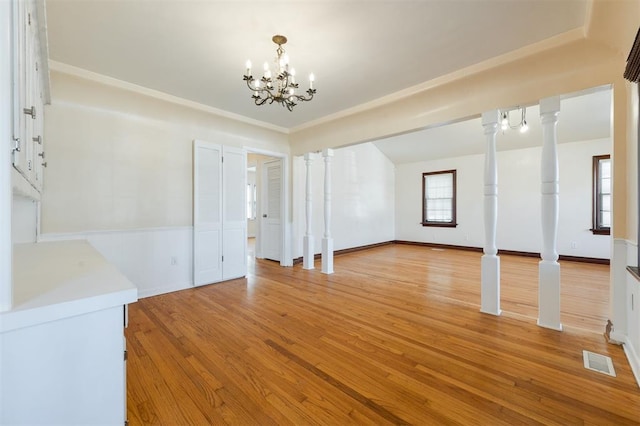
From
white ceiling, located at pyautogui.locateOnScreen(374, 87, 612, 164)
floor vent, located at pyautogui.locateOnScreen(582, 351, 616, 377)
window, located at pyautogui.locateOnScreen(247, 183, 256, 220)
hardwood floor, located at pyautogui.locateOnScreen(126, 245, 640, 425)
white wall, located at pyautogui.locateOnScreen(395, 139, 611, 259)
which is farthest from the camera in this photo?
window, located at pyautogui.locateOnScreen(247, 183, 256, 220)

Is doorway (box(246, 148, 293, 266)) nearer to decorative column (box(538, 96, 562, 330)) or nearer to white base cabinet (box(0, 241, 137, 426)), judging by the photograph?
decorative column (box(538, 96, 562, 330))

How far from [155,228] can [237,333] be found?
2.13 m

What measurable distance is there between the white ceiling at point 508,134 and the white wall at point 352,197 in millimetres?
769

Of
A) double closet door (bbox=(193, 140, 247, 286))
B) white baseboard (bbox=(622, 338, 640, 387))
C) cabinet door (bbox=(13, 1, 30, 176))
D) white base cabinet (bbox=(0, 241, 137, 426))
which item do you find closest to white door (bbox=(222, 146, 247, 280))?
double closet door (bbox=(193, 140, 247, 286))

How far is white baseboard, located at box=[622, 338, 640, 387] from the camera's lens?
187cm

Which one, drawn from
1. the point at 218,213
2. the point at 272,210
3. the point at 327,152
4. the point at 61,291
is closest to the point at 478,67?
the point at 327,152

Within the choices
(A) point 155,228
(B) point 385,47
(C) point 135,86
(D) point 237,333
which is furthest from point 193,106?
(D) point 237,333

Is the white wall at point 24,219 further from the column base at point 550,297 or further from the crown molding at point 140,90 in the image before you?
the column base at point 550,297

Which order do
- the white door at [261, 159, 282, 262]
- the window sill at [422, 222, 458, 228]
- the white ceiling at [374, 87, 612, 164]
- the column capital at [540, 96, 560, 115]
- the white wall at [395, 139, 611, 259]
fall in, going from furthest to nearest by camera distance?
1. the window sill at [422, 222, 458, 228]
2. the white door at [261, 159, 282, 262]
3. the white wall at [395, 139, 611, 259]
4. the white ceiling at [374, 87, 612, 164]
5. the column capital at [540, 96, 560, 115]

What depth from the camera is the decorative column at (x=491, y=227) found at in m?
3.00

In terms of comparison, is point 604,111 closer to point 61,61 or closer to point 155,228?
point 155,228

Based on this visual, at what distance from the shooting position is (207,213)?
426cm

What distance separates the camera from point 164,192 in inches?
151

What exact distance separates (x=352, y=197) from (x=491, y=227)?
14.2 ft
